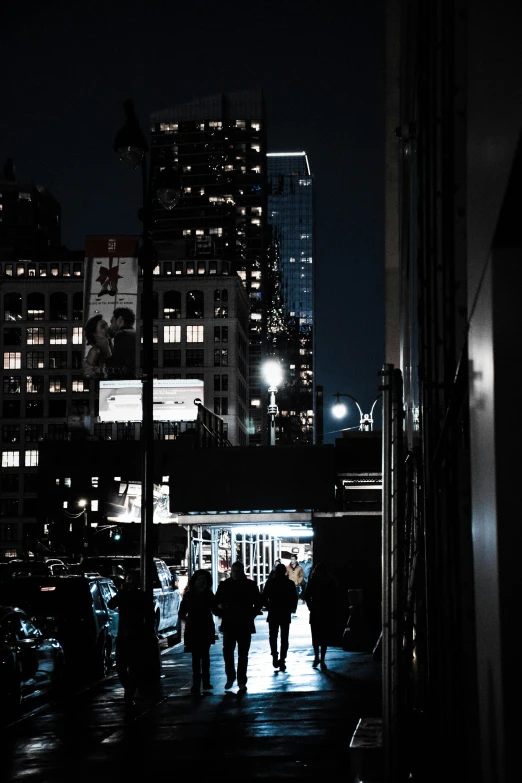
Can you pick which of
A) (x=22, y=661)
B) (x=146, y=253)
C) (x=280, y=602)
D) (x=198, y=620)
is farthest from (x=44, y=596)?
(x=146, y=253)

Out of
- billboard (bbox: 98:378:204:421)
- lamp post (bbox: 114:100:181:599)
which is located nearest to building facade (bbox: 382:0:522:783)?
lamp post (bbox: 114:100:181:599)

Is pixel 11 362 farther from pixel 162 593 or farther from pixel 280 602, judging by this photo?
pixel 280 602

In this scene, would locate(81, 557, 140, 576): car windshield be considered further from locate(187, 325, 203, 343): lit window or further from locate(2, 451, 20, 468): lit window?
locate(187, 325, 203, 343): lit window

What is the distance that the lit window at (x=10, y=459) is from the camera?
151 metres

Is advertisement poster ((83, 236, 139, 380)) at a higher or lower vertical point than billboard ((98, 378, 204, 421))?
lower

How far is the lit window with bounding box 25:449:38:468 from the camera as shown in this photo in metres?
151

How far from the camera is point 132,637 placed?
Answer: 51.2 ft

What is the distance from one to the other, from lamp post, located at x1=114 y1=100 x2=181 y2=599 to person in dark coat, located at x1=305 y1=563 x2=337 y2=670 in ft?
→ 10.3

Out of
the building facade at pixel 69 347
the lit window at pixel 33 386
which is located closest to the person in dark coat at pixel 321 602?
the building facade at pixel 69 347

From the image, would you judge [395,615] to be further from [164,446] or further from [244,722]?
[164,446]

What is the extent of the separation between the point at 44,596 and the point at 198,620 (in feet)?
17.6

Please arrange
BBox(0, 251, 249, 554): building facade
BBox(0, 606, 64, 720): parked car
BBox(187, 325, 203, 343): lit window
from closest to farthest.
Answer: BBox(0, 606, 64, 720): parked car, BBox(0, 251, 249, 554): building facade, BBox(187, 325, 203, 343): lit window

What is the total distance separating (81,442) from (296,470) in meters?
105

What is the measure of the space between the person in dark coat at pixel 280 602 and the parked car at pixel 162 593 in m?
6.18
